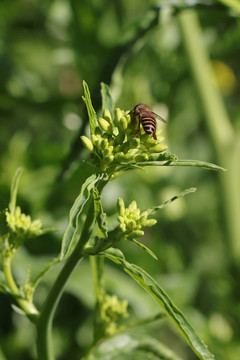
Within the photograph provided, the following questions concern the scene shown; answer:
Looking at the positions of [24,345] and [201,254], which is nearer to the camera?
[24,345]

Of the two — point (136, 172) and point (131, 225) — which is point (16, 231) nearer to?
point (131, 225)

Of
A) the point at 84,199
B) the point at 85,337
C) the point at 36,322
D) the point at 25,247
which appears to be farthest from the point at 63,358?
the point at 84,199

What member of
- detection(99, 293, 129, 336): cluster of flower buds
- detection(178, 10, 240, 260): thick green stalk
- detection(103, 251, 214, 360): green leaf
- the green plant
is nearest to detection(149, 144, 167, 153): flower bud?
the green plant

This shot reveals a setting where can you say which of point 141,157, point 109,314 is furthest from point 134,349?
point 141,157

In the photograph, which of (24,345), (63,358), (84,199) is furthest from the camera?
(63,358)

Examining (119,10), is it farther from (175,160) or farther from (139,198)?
(175,160)

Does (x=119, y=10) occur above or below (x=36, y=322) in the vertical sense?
above

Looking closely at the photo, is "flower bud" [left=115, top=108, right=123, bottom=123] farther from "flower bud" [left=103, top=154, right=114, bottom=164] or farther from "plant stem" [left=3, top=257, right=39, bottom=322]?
"plant stem" [left=3, top=257, right=39, bottom=322]
